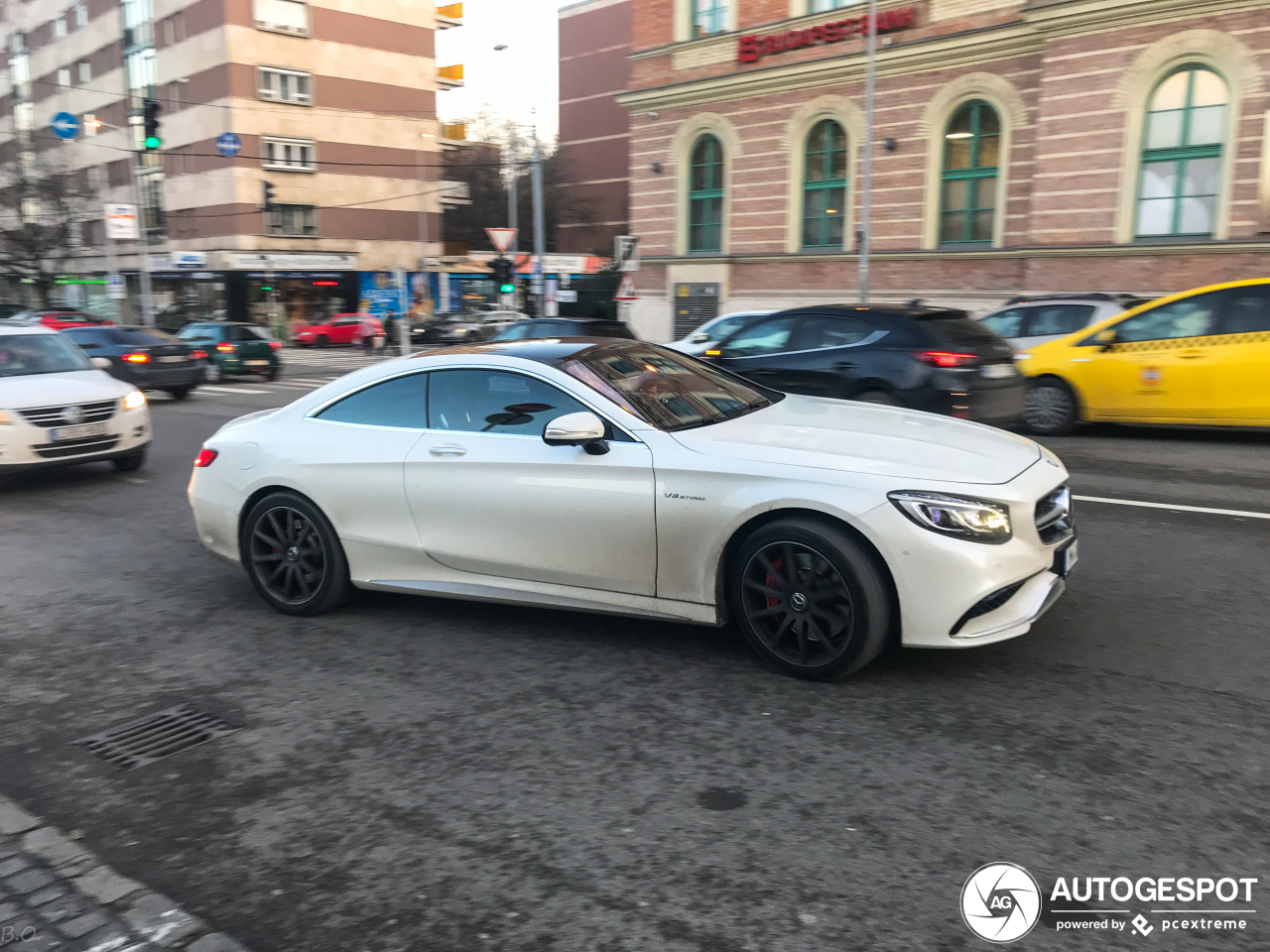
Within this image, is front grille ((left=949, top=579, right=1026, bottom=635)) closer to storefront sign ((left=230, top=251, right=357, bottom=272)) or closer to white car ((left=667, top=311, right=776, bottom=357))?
white car ((left=667, top=311, right=776, bottom=357))

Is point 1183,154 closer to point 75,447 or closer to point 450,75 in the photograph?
point 75,447

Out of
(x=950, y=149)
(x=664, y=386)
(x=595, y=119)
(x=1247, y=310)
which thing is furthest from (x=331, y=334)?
(x=664, y=386)

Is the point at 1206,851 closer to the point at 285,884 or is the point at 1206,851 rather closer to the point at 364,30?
the point at 285,884

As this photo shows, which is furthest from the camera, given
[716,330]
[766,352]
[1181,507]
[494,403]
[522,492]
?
[716,330]

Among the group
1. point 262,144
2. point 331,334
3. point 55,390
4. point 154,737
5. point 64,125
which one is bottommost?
point 331,334

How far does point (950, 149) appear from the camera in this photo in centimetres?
2509

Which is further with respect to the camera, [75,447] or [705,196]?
[705,196]

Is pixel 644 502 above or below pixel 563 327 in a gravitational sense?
below

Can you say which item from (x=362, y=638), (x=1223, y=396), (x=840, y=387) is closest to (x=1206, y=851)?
(x=362, y=638)

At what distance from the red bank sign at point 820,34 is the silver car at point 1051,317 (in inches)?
559

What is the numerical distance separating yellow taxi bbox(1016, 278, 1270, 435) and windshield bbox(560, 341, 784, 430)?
6.83 meters

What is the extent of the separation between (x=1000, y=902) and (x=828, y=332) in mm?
7846

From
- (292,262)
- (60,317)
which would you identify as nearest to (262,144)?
(292,262)

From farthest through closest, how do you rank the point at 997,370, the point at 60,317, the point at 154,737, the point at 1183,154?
the point at 60,317
the point at 1183,154
the point at 997,370
the point at 154,737
